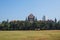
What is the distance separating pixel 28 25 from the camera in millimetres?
114250

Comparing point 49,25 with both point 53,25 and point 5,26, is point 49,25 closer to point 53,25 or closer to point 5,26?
point 53,25

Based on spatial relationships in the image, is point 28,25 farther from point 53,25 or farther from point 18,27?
point 53,25

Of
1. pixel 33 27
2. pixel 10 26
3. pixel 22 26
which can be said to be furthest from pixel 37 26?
pixel 10 26

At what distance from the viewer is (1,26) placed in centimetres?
11150

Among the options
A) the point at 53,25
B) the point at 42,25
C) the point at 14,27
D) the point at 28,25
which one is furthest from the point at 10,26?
the point at 53,25

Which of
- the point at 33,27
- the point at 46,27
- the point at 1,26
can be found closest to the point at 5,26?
the point at 1,26

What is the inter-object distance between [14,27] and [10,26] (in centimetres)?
289

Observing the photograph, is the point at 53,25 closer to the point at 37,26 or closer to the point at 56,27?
the point at 56,27

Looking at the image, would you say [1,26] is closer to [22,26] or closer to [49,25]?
[22,26]

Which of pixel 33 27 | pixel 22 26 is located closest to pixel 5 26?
pixel 22 26

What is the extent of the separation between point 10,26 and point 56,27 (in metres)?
32.2

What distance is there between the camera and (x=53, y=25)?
379ft

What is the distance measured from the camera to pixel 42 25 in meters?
117

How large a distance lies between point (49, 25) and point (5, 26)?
30952 millimetres
